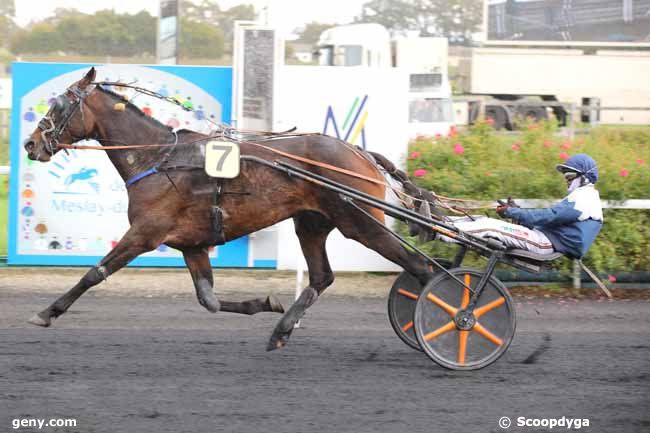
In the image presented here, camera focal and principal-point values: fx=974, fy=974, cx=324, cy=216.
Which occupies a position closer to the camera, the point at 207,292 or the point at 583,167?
the point at 583,167

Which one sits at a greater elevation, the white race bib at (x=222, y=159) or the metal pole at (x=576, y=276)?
the white race bib at (x=222, y=159)

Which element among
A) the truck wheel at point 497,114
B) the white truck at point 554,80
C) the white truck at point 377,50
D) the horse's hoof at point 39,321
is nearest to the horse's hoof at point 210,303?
the horse's hoof at point 39,321

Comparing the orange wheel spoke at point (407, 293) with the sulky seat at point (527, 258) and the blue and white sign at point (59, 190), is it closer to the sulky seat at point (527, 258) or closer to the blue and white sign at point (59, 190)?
the sulky seat at point (527, 258)

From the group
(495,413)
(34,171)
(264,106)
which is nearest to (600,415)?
(495,413)

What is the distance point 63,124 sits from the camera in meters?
6.46

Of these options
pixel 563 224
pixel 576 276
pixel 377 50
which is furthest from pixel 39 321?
pixel 377 50

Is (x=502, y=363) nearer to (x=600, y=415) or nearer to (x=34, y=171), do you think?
(x=600, y=415)

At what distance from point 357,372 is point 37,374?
191cm

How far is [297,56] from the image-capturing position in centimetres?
2494

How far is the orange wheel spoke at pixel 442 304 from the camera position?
600cm

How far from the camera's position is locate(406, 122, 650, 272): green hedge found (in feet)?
28.6

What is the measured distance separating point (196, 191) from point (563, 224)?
235 cm

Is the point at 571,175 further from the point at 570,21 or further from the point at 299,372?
the point at 570,21

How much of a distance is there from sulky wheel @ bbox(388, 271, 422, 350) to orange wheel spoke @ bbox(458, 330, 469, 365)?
0.57 metres
